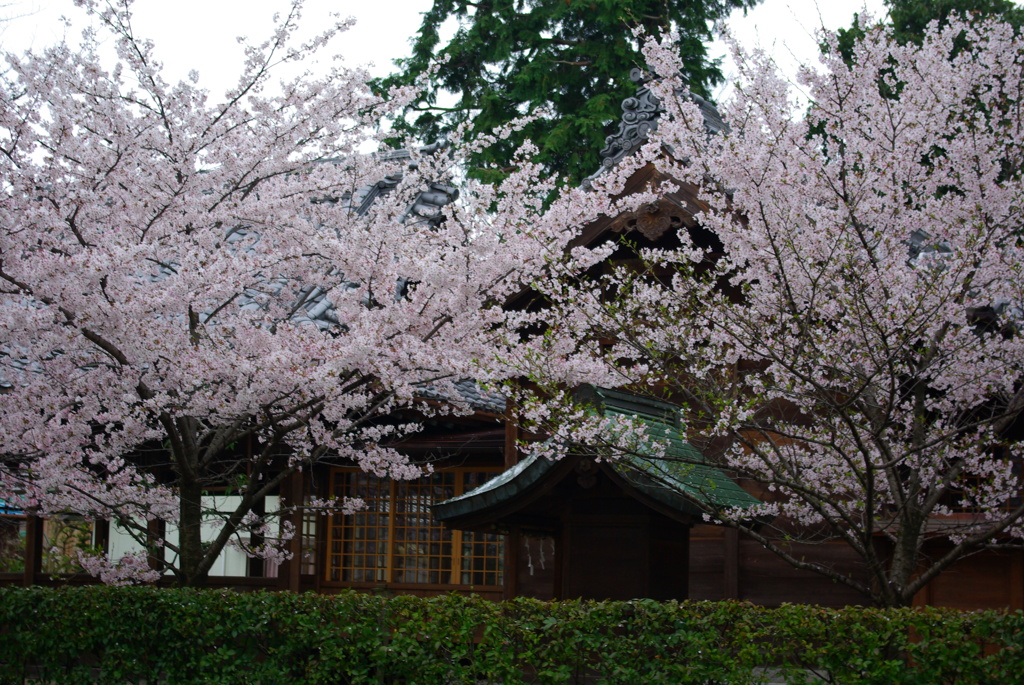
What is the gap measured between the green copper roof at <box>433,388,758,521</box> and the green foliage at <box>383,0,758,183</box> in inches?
477

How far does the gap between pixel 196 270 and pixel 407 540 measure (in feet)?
20.4

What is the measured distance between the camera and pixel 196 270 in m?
8.12

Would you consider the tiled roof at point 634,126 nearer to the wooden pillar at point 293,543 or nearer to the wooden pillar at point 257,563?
the wooden pillar at point 293,543

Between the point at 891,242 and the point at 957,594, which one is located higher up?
the point at 891,242

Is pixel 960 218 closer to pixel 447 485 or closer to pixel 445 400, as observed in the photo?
pixel 445 400

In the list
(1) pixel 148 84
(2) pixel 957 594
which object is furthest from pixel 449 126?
(2) pixel 957 594

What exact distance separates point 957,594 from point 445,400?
5.84m

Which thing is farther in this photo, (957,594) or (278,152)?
(957,594)

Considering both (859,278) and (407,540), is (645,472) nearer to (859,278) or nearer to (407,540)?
(859,278)

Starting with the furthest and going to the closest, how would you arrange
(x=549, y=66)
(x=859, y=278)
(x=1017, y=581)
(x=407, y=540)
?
1. (x=549, y=66)
2. (x=407, y=540)
3. (x=1017, y=581)
4. (x=859, y=278)

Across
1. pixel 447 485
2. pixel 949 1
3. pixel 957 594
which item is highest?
pixel 949 1

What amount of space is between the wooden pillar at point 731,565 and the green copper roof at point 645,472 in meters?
1.76

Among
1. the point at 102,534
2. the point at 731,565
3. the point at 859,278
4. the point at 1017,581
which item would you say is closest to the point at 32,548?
the point at 102,534

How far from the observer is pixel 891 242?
688 centimetres
